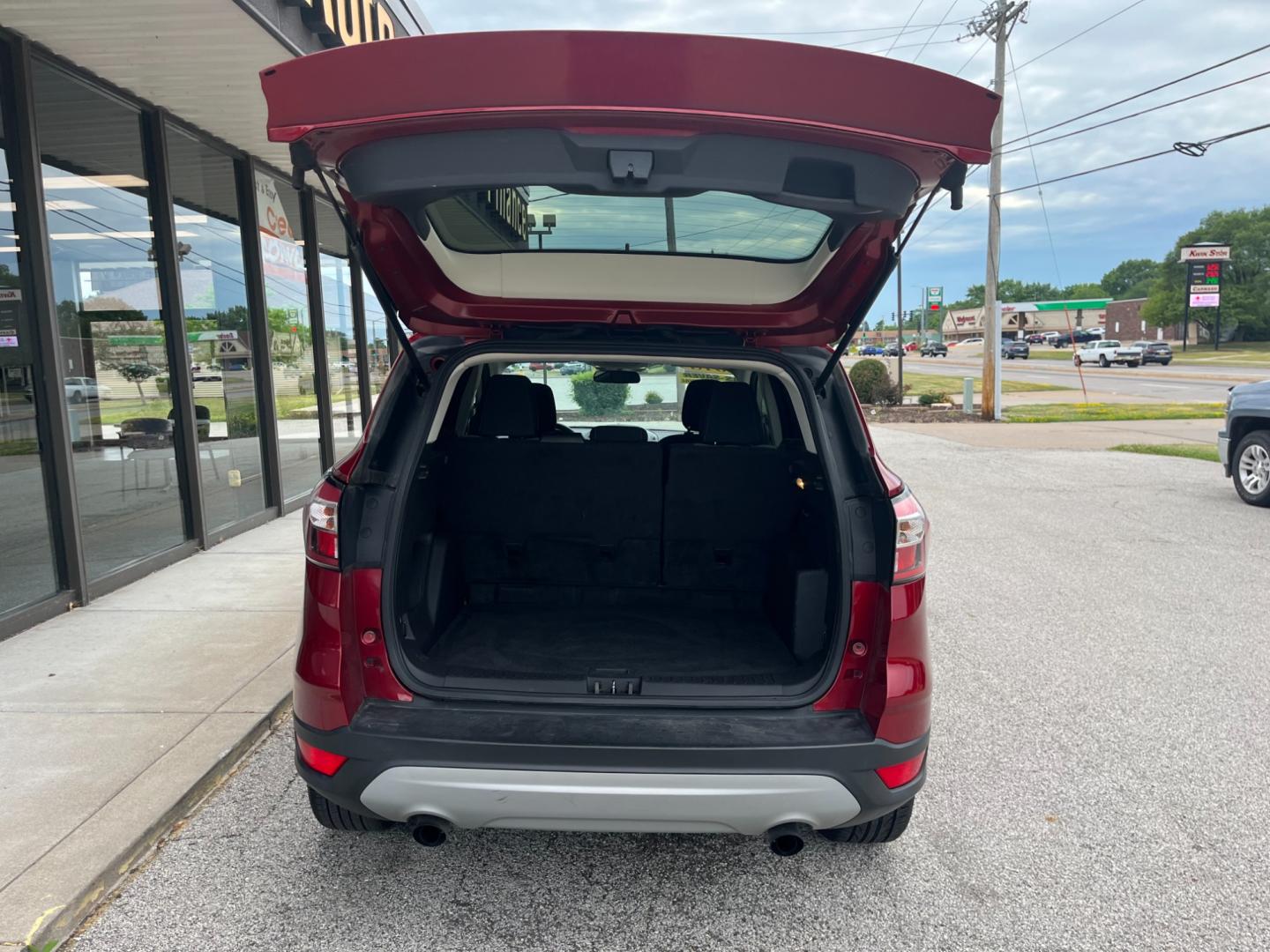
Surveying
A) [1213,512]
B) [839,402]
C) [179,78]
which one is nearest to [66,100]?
[179,78]

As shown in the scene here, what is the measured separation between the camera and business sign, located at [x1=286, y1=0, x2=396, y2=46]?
5508 mm

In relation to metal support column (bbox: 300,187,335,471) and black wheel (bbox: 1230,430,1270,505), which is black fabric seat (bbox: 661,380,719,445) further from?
black wheel (bbox: 1230,430,1270,505)

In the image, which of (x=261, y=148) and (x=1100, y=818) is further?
(x=261, y=148)

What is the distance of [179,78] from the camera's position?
→ 18.2 feet

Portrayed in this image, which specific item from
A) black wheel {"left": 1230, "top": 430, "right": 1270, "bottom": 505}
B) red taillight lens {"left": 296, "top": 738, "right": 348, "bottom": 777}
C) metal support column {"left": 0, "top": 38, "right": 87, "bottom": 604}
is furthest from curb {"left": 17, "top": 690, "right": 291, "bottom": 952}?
black wheel {"left": 1230, "top": 430, "right": 1270, "bottom": 505}

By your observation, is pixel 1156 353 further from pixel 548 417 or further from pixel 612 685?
pixel 612 685

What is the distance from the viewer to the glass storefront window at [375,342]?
35.8 feet

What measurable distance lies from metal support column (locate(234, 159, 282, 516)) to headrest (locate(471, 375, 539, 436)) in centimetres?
502

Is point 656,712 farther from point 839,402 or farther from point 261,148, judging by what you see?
point 261,148

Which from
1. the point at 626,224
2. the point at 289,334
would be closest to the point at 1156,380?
the point at 289,334

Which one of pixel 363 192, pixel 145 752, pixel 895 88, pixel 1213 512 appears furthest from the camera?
pixel 1213 512

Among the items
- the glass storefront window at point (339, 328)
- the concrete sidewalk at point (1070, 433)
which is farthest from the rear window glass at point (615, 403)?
the concrete sidewalk at point (1070, 433)

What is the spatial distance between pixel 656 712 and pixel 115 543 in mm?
4719

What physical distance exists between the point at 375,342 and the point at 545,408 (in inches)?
310
